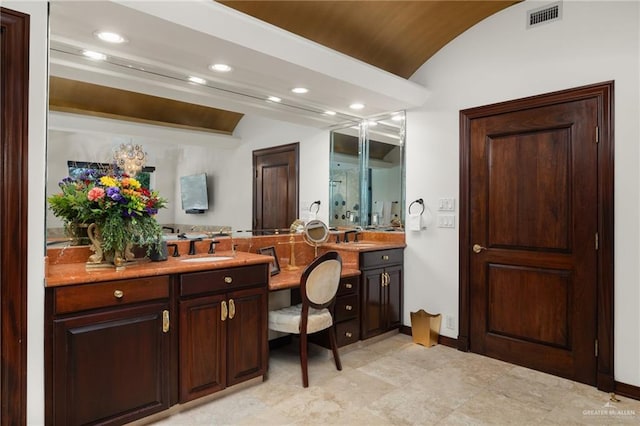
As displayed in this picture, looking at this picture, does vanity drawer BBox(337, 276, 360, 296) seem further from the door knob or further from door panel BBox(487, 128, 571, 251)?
door panel BBox(487, 128, 571, 251)

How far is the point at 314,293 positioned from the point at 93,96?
1.99 m

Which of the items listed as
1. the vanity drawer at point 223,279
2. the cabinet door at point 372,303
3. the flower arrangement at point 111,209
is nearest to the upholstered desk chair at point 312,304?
the vanity drawer at point 223,279

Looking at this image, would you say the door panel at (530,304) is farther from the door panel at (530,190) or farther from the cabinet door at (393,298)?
the cabinet door at (393,298)

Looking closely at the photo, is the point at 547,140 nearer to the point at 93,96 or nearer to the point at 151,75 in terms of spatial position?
the point at 151,75

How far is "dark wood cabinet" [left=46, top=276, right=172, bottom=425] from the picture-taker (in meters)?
1.89

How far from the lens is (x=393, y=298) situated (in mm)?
3795

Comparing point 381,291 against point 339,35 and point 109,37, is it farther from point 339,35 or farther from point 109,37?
Answer: point 109,37

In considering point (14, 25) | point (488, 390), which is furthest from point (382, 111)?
point (14, 25)

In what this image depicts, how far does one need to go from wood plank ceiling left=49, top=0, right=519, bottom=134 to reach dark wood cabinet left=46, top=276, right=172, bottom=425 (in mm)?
1292

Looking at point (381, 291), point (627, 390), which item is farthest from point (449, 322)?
point (627, 390)

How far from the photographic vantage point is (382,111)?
3.94 metres

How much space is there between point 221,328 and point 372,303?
61.7 inches

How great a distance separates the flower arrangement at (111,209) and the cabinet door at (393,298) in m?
2.20

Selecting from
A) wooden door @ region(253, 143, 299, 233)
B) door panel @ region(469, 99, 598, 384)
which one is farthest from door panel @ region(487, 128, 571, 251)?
wooden door @ region(253, 143, 299, 233)
